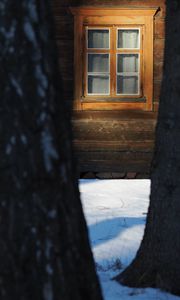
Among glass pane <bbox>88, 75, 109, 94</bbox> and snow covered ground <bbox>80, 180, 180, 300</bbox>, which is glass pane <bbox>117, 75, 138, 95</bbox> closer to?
glass pane <bbox>88, 75, 109, 94</bbox>

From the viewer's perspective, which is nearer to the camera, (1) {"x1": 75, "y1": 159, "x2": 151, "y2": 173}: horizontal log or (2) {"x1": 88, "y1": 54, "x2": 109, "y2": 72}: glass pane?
(1) {"x1": 75, "y1": 159, "x2": 151, "y2": 173}: horizontal log

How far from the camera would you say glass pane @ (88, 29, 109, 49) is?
34.4 feet

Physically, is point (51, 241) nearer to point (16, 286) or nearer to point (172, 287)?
point (16, 286)

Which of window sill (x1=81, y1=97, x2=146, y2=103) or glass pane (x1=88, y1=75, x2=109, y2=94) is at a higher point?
glass pane (x1=88, y1=75, x2=109, y2=94)

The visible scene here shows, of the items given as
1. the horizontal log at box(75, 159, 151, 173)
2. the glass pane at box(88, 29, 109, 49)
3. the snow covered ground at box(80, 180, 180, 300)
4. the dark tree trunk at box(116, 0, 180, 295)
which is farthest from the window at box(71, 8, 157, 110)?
the dark tree trunk at box(116, 0, 180, 295)

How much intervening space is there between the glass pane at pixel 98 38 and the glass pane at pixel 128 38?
0.23 meters

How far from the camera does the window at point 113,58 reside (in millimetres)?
10391

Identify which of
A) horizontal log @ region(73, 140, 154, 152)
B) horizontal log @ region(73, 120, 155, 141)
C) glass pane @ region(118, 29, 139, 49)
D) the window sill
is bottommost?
horizontal log @ region(73, 140, 154, 152)

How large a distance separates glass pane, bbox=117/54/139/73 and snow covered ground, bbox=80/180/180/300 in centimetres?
193

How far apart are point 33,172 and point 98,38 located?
8.63m

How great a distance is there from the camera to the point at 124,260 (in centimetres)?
508

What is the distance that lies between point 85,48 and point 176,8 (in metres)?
6.64

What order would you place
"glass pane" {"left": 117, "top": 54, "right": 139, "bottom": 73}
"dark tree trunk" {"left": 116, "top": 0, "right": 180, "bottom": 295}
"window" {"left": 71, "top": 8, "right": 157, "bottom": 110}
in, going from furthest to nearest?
"glass pane" {"left": 117, "top": 54, "right": 139, "bottom": 73} < "window" {"left": 71, "top": 8, "right": 157, "bottom": 110} < "dark tree trunk" {"left": 116, "top": 0, "right": 180, "bottom": 295}

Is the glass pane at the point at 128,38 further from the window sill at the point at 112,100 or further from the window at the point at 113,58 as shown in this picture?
the window sill at the point at 112,100
